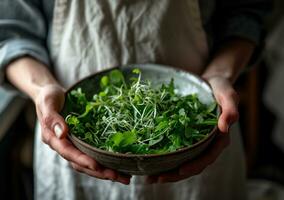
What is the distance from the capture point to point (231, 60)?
82 cm

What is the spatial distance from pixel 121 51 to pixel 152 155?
237 millimetres

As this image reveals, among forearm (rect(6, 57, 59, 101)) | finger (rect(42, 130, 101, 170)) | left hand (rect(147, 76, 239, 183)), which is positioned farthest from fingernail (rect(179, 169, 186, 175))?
forearm (rect(6, 57, 59, 101))

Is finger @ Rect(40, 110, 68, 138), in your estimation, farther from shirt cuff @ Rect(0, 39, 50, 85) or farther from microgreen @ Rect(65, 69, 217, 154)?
shirt cuff @ Rect(0, 39, 50, 85)

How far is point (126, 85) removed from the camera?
74 cm

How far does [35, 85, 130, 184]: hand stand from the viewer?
2.04 ft

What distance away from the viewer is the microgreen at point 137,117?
24.2 inches

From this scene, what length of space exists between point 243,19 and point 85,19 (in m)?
0.29

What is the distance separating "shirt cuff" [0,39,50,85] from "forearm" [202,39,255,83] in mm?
275

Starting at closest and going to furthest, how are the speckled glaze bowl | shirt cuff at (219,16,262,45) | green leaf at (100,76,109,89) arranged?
the speckled glaze bowl
green leaf at (100,76,109,89)
shirt cuff at (219,16,262,45)

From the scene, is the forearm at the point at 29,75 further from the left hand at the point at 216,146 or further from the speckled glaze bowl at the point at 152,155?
the left hand at the point at 216,146

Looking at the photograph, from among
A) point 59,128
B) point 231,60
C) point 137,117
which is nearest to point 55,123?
point 59,128

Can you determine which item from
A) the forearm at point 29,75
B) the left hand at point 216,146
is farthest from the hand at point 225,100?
the forearm at point 29,75

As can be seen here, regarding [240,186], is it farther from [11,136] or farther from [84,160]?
[11,136]

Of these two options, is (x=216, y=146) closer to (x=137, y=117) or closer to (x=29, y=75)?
(x=137, y=117)
